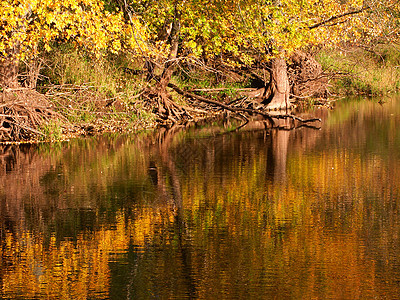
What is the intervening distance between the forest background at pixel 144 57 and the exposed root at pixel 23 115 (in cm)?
3

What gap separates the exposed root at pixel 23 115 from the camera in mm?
19859

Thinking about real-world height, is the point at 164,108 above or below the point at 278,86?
below

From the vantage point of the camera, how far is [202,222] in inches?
389

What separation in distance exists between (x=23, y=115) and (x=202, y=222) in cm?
1167

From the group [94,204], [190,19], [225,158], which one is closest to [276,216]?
[94,204]

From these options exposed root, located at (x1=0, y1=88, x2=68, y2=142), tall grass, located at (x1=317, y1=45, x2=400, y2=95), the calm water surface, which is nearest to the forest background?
exposed root, located at (x1=0, y1=88, x2=68, y2=142)

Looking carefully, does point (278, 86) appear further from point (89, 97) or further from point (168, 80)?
point (89, 97)

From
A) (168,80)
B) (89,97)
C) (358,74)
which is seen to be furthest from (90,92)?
(358,74)

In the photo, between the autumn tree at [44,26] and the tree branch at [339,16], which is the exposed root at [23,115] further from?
the tree branch at [339,16]

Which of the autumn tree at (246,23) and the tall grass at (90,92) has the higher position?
the autumn tree at (246,23)

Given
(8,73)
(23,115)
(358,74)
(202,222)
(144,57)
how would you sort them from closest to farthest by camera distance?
1. (202,222)
2. (23,115)
3. (8,73)
4. (144,57)
5. (358,74)

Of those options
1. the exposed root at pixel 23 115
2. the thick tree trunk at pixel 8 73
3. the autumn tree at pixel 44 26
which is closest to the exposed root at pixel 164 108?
the autumn tree at pixel 44 26

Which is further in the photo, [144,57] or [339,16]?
[339,16]

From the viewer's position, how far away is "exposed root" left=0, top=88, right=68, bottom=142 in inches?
782
